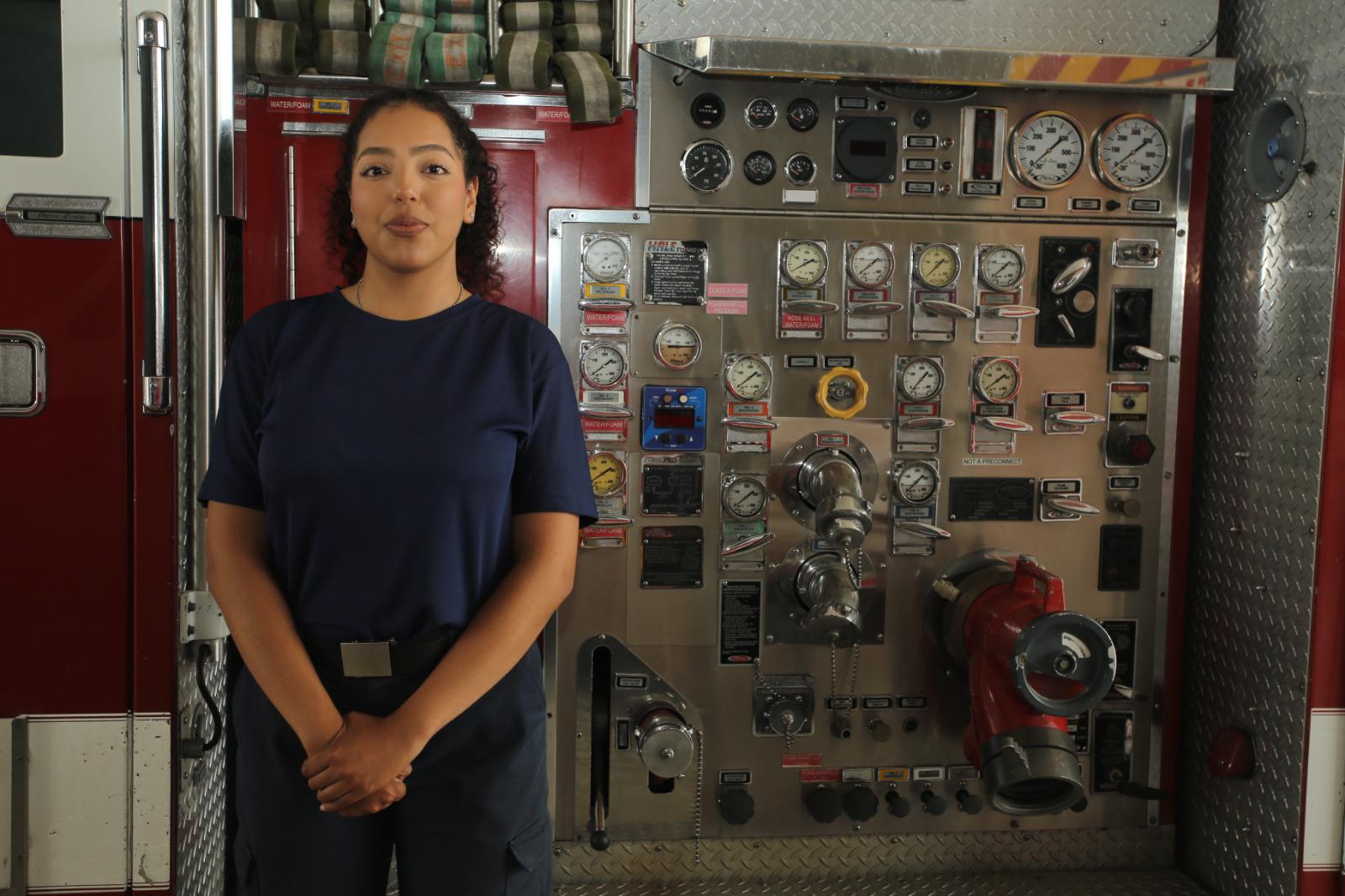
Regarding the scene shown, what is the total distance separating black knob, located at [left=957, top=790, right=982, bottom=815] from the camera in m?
3.10

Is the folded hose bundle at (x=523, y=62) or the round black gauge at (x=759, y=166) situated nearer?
the folded hose bundle at (x=523, y=62)

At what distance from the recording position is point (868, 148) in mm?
3002

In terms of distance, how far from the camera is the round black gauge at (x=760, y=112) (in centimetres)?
297

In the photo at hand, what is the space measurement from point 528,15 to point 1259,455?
265 cm

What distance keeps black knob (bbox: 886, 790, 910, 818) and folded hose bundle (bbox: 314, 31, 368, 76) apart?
2871 mm

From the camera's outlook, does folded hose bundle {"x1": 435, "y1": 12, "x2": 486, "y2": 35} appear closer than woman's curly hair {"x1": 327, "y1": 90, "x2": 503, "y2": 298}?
No

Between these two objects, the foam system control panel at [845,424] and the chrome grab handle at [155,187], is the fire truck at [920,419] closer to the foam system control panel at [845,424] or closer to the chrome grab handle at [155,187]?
the foam system control panel at [845,424]

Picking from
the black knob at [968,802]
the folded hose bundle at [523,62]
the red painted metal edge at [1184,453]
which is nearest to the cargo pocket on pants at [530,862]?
the black knob at [968,802]

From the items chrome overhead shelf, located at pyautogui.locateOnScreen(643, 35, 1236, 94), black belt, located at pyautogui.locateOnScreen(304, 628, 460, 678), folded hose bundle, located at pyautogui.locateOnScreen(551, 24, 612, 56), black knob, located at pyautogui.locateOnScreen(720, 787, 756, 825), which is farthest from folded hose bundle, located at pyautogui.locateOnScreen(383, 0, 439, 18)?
black knob, located at pyautogui.locateOnScreen(720, 787, 756, 825)

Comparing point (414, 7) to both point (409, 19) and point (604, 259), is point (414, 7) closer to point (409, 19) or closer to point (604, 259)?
point (409, 19)

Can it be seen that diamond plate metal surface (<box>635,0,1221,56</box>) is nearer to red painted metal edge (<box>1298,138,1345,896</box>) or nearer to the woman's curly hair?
red painted metal edge (<box>1298,138,1345,896</box>)

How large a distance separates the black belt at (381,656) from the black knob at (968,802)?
83.7 inches

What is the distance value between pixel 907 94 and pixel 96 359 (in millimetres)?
2484

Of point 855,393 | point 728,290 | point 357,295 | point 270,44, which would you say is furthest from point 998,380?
point 270,44
